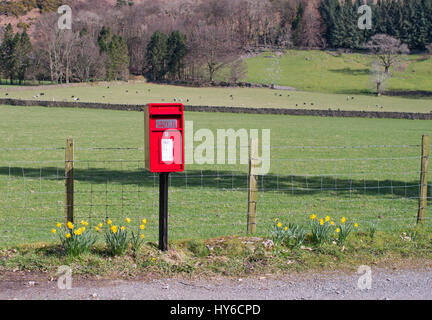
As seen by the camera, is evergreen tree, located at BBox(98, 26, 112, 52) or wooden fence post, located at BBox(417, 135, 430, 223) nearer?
wooden fence post, located at BBox(417, 135, 430, 223)

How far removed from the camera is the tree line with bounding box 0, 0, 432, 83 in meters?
118

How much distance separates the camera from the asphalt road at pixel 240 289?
6121 millimetres

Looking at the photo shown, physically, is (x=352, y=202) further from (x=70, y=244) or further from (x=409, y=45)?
(x=409, y=45)

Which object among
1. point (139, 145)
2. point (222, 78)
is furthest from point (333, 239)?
point (222, 78)

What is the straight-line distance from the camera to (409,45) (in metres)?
150

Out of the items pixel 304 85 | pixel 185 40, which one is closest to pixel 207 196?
pixel 304 85

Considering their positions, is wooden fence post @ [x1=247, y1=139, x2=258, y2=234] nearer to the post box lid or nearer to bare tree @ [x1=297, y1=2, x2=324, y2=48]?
the post box lid

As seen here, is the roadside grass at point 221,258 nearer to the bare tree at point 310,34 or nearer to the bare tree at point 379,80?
the bare tree at point 379,80

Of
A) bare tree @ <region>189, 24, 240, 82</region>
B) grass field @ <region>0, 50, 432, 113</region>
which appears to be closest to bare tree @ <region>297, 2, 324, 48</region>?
grass field @ <region>0, 50, 432, 113</region>

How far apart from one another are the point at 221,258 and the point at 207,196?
296 inches

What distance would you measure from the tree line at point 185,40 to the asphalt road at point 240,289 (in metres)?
107

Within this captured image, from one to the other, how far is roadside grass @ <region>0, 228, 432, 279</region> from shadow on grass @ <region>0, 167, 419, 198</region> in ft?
24.9
